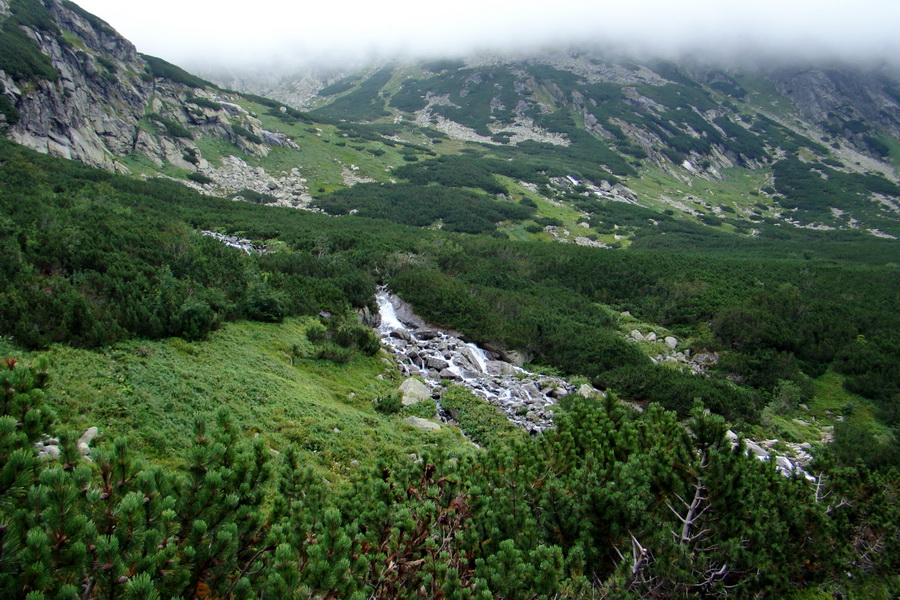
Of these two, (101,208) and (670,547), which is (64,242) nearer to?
(101,208)

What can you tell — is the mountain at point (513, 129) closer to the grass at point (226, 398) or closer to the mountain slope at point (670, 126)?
the mountain slope at point (670, 126)

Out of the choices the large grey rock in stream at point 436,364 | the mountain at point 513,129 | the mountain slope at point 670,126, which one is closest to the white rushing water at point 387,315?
the large grey rock in stream at point 436,364

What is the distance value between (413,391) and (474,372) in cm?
350

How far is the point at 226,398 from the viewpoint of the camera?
912 cm

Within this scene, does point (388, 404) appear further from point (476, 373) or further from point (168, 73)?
point (168, 73)

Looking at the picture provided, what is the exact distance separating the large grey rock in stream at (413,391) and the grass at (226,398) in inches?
28.8

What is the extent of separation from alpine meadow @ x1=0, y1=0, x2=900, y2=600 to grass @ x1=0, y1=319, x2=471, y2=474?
0.24ft

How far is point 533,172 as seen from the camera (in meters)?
61.9

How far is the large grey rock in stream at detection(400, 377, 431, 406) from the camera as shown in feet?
42.4

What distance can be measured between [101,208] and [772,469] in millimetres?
24956

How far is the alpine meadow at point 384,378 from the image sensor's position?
10.6ft

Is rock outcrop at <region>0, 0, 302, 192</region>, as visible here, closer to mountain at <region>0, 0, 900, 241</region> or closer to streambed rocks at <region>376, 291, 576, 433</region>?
mountain at <region>0, 0, 900, 241</region>

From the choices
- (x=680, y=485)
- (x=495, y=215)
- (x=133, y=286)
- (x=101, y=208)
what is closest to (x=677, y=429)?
(x=680, y=485)

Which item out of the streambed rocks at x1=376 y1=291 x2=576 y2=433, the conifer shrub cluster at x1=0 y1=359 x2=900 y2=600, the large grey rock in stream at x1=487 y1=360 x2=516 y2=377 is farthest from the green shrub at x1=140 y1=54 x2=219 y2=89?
the conifer shrub cluster at x1=0 y1=359 x2=900 y2=600
